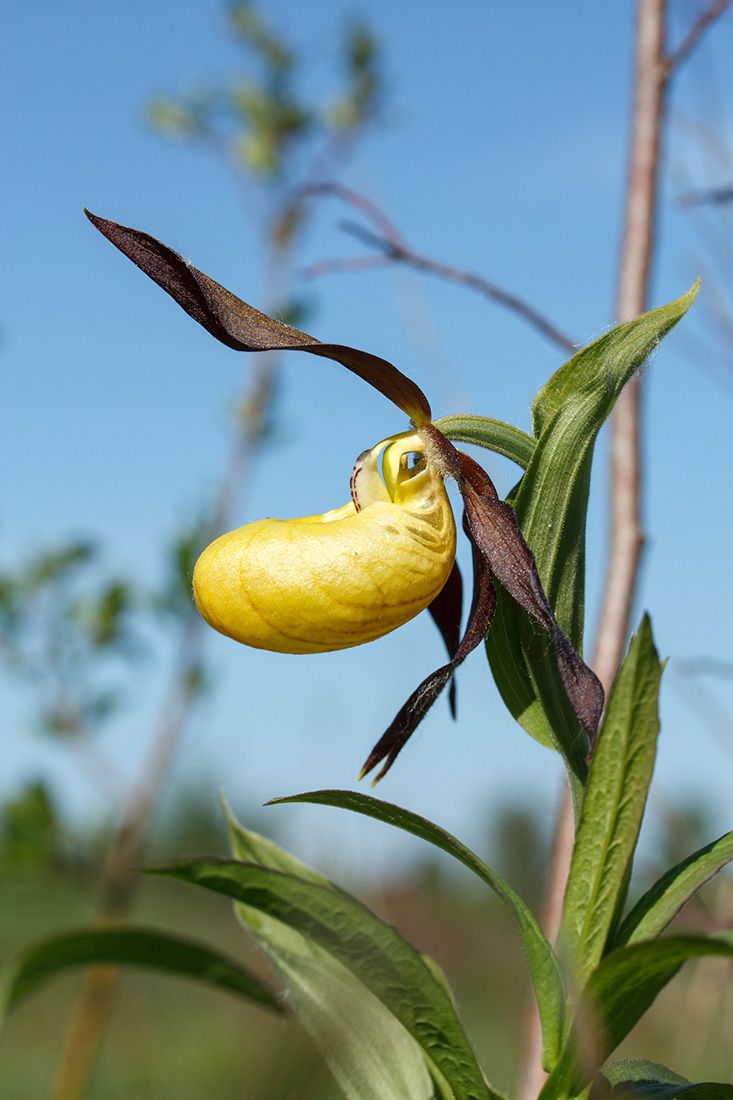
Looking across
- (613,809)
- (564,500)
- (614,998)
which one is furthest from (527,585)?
(614,998)

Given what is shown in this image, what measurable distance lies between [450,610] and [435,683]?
0.51ft

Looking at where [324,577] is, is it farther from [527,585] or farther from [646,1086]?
[646,1086]

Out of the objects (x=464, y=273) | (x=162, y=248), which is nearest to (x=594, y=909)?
(x=162, y=248)

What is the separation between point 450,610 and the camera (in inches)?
34.6

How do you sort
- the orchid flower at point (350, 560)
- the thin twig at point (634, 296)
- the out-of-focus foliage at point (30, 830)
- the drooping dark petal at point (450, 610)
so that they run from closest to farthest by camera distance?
the orchid flower at point (350, 560) → the drooping dark petal at point (450, 610) → the thin twig at point (634, 296) → the out-of-focus foliage at point (30, 830)

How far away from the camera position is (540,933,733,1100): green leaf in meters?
0.53

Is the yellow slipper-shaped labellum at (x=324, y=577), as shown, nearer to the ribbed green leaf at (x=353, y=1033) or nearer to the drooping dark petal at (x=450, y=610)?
the drooping dark petal at (x=450, y=610)

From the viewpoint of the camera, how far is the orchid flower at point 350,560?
2.37 ft

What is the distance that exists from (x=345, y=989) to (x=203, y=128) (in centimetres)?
324

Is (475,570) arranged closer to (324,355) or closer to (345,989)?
(324,355)

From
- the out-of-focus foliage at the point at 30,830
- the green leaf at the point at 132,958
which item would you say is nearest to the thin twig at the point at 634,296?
the green leaf at the point at 132,958

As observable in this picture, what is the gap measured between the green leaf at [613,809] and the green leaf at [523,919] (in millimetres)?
25

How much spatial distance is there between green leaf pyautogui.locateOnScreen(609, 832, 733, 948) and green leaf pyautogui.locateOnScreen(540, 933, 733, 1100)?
0.05m

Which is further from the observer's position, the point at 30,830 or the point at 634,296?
the point at 30,830
